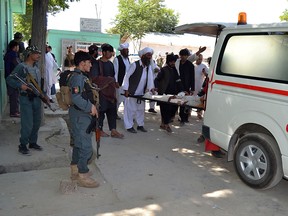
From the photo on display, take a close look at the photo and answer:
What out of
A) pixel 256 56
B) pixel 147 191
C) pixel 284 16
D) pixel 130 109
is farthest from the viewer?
pixel 284 16

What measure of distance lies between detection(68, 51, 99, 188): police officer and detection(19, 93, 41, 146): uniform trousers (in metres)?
1.13

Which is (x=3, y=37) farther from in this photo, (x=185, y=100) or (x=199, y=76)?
(x=185, y=100)

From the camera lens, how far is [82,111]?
3.87m

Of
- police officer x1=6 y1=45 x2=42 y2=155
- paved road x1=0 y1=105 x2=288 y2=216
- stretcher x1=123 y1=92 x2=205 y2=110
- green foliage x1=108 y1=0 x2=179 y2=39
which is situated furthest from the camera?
green foliage x1=108 y1=0 x2=179 y2=39

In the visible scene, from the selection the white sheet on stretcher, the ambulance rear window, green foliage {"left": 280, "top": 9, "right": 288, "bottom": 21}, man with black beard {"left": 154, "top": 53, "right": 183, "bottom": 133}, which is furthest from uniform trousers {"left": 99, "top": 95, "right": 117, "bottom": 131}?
green foliage {"left": 280, "top": 9, "right": 288, "bottom": 21}

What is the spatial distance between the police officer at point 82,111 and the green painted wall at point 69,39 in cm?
1836

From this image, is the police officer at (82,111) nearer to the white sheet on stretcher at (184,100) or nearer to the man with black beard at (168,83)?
the white sheet on stretcher at (184,100)

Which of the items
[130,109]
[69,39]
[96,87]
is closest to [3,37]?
[130,109]

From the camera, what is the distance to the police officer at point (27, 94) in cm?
468

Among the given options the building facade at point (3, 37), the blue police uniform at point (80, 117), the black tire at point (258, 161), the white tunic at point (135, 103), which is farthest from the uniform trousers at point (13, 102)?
the black tire at point (258, 161)

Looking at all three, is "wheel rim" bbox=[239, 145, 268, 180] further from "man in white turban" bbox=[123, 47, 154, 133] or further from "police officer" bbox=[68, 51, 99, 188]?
"man in white turban" bbox=[123, 47, 154, 133]

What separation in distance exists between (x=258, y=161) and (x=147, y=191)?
4.55 feet

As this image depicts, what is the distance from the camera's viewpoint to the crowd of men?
3893mm

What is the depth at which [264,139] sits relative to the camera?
394 centimetres
